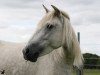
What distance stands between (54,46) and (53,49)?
0.24 feet

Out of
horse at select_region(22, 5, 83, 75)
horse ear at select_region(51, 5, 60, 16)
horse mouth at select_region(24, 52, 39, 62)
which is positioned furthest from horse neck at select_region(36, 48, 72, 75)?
horse ear at select_region(51, 5, 60, 16)

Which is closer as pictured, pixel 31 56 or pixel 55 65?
pixel 31 56

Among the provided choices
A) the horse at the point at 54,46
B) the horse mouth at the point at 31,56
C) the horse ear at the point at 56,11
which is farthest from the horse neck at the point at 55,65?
the horse ear at the point at 56,11

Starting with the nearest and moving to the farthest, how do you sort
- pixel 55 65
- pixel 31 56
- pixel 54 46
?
pixel 31 56, pixel 54 46, pixel 55 65

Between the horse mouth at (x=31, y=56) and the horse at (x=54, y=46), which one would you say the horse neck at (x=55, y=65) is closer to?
the horse at (x=54, y=46)

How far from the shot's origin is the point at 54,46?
6191mm

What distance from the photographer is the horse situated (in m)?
6.04

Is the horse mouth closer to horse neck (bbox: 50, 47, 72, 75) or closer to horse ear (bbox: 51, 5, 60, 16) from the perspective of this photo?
horse neck (bbox: 50, 47, 72, 75)

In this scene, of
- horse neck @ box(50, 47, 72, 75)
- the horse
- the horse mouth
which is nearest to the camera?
the horse mouth

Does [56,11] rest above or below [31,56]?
above

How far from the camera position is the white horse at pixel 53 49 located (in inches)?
238

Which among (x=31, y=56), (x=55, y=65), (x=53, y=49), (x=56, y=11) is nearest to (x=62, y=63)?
(x=55, y=65)

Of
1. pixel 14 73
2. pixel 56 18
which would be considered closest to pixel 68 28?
pixel 56 18

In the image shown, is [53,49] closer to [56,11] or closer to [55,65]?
[55,65]
